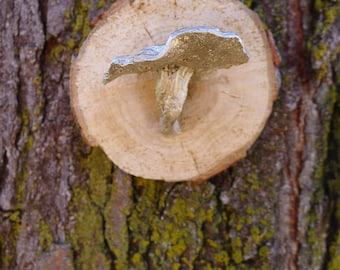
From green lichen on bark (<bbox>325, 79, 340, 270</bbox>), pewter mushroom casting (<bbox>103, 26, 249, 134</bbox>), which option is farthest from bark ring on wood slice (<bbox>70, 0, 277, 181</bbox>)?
green lichen on bark (<bbox>325, 79, 340, 270</bbox>)

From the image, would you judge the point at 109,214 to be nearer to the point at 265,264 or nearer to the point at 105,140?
the point at 105,140

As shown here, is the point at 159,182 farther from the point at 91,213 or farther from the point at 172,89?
the point at 172,89

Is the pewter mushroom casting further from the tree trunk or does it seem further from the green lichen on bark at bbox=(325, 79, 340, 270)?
the green lichen on bark at bbox=(325, 79, 340, 270)

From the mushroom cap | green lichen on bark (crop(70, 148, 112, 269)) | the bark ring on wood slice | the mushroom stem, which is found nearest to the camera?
the mushroom cap

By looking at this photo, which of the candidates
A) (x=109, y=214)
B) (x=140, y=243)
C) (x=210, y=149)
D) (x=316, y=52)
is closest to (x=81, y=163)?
(x=109, y=214)

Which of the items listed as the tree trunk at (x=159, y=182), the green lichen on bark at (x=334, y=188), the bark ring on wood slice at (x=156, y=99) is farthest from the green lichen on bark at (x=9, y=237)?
the green lichen on bark at (x=334, y=188)

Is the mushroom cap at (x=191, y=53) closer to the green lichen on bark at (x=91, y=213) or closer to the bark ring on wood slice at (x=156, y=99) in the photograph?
the bark ring on wood slice at (x=156, y=99)

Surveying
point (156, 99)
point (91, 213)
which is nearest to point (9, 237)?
point (91, 213)
